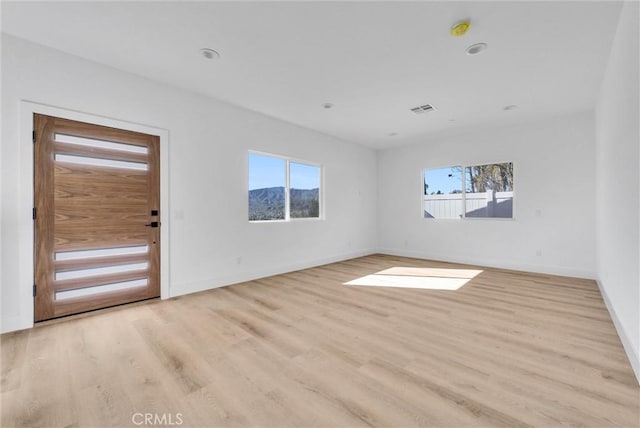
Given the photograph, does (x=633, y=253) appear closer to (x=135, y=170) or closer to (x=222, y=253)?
(x=222, y=253)

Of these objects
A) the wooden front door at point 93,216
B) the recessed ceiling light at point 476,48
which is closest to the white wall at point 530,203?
the recessed ceiling light at point 476,48

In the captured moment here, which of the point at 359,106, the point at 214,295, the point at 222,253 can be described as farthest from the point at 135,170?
the point at 359,106

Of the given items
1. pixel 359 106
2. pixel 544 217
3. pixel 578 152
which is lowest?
pixel 544 217

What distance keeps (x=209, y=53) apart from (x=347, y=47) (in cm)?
145

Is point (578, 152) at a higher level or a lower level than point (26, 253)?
higher

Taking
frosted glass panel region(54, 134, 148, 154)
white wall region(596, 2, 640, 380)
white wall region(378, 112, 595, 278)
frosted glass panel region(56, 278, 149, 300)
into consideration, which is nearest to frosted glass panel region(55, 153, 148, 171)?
frosted glass panel region(54, 134, 148, 154)

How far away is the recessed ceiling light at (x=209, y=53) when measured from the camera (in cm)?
284

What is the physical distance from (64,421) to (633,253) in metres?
3.81

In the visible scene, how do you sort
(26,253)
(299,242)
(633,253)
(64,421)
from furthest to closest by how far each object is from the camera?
(299,242) < (26,253) < (633,253) < (64,421)

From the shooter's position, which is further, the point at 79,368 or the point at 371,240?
the point at 371,240

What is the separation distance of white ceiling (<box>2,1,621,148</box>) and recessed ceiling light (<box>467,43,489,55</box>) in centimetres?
6

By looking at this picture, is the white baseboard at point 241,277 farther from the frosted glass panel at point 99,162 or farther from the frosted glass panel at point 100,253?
the frosted glass panel at point 99,162

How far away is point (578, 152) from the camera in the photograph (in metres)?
4.68

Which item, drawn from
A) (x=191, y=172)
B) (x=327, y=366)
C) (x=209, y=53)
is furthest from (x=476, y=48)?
(x=191, y=172)
